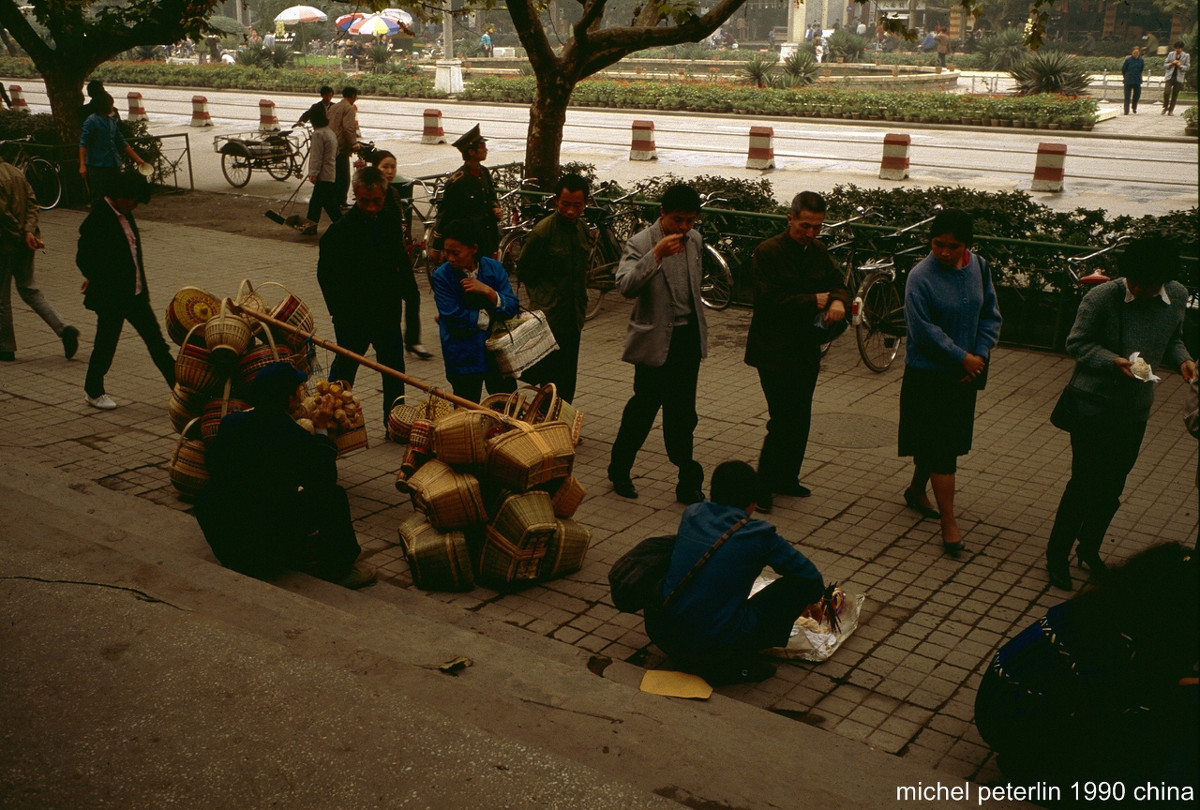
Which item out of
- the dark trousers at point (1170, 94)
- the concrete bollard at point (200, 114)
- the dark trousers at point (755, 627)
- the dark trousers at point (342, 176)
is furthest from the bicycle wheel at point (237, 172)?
the dark trousers at point (1170, 94)

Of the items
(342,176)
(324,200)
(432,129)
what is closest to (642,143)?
(432,129)

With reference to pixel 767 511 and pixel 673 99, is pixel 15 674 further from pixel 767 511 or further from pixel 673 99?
pixel 673 99

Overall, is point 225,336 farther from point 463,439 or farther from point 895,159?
point 895,159

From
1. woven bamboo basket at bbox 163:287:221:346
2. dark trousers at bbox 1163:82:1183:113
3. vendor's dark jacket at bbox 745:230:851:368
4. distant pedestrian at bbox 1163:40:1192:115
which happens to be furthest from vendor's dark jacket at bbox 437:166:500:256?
dark trousers at bbox 1163:82:1183:113

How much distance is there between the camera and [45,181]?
17125 mm

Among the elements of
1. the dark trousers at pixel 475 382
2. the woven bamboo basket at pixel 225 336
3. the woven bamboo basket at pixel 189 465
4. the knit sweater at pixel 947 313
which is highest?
the knit sweater at pixel 947 313

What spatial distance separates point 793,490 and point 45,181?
1436cm

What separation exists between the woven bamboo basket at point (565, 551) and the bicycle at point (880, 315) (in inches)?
181

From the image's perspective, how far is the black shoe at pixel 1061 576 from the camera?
5859 mm

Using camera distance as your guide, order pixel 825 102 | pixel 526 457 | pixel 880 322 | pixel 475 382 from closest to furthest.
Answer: pixel 526 457 → pixel 475 382 → pixel 880 322 → pixel 825 102

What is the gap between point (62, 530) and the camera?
583cm

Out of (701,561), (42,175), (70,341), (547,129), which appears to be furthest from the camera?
(42,175)

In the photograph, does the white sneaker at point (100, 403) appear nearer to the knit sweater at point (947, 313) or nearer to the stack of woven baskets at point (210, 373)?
the stack of woven baskets at point (210, 373)

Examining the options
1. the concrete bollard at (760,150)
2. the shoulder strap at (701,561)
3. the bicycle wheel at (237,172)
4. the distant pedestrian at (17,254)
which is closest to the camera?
the shoulder strap at (701,561)
